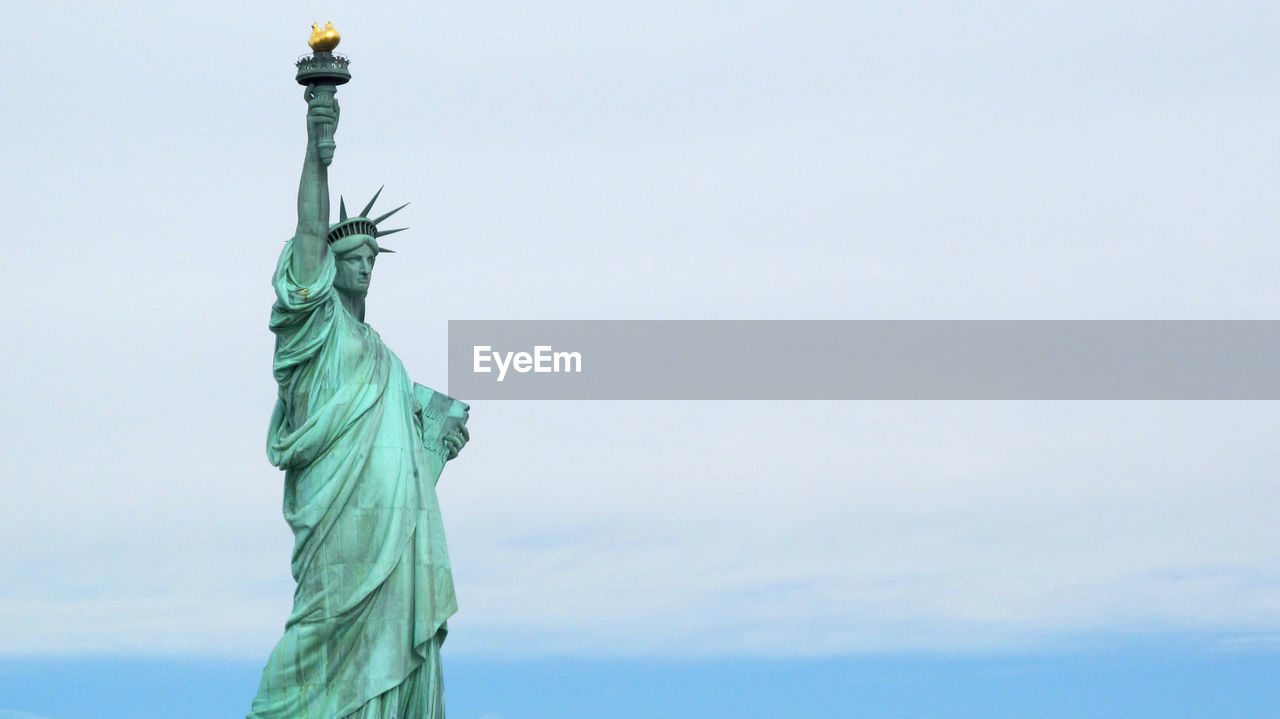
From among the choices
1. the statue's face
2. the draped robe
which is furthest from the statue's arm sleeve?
the statue's face

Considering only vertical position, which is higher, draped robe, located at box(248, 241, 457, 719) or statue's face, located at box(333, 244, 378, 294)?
statue's face, located at box(333, 244, 378, 294)

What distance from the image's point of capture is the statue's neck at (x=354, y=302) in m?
37.2

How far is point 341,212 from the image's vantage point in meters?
37.4

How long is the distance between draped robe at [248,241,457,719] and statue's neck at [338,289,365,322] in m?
0.38

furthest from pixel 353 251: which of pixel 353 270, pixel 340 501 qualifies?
pixel 340 501

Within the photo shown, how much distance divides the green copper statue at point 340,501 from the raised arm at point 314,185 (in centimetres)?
1

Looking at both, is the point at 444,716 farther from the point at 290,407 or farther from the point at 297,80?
the point at 297,80

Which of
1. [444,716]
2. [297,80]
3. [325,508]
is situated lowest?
[444,716]

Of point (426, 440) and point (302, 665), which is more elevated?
point (426, 440)

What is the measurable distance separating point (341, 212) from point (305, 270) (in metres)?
1.33

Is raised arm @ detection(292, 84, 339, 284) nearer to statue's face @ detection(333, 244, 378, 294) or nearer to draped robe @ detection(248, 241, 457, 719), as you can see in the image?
draped robe @ detection(248, 241, 457, 719)

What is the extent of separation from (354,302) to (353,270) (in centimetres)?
44

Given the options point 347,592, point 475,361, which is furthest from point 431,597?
point 475,361

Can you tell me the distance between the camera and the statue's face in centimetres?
3709
